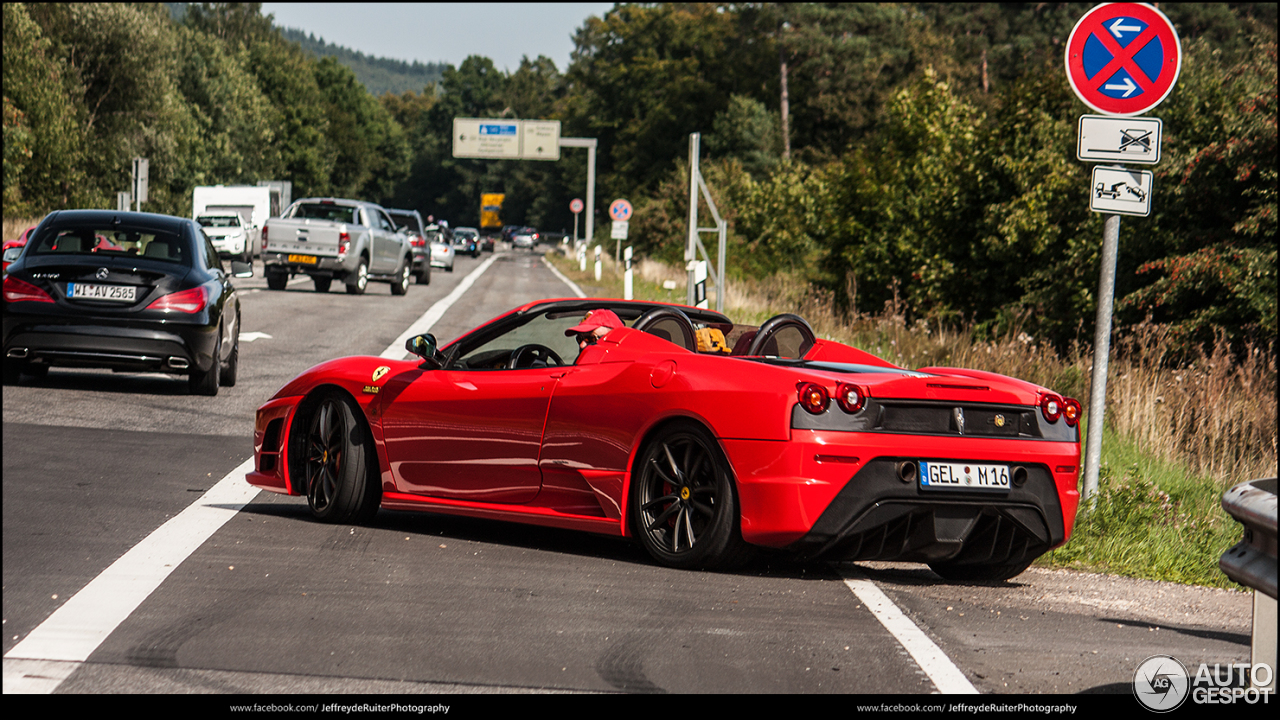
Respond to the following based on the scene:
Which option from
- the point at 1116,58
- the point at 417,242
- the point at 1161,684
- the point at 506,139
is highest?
the point at 506,139

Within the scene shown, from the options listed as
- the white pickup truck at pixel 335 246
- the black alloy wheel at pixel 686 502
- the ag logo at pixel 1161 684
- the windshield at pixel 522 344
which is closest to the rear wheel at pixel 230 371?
the windshield at pixel 522 344

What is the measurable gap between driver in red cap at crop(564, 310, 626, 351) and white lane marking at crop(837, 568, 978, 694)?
158 centimetres

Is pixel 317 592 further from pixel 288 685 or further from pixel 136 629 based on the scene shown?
pixel 288 685

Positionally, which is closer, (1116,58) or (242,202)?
(1116,58)

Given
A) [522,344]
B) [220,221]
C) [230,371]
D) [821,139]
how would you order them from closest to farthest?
[522,344] < [230,371] < [220,221] < [821,139]

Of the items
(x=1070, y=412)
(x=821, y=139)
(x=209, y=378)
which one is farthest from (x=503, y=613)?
(x=821, y=139)

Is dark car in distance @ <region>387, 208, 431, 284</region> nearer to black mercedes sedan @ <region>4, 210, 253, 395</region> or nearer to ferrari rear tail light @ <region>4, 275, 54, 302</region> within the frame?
black mercedes sedan @ <region>4, 210, 253, 395</region>

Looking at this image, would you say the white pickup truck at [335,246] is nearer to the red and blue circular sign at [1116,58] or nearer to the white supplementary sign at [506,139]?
the red and blue circular sign at [1116,58]

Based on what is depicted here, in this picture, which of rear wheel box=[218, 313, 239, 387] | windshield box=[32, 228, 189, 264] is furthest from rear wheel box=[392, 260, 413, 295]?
windshield box=[32, 228, 189, 264]

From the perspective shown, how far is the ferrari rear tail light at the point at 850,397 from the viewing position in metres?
5.91

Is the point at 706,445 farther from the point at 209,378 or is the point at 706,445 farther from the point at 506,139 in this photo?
the point at 506,139

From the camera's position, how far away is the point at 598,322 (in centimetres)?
692

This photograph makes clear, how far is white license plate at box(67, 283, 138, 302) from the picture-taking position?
12.3m

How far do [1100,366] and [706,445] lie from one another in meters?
3.11
